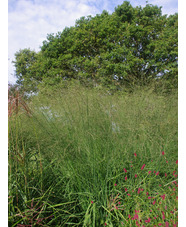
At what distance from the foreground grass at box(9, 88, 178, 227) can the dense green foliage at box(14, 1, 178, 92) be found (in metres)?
4.31

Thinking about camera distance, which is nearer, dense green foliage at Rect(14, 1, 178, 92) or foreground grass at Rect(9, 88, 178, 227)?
foreground grass at Rect(9, 88, 178, 227)

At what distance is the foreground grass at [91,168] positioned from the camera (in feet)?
4.38

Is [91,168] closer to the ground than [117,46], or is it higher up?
closer to the ground

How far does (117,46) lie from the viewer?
682 centimetres

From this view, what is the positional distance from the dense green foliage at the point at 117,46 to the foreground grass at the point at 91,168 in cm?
431

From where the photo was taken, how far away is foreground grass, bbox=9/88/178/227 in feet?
4.38

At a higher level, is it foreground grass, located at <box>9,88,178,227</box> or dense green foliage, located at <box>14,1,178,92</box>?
dense green foliage, located at <box>14,1,178,92</box>

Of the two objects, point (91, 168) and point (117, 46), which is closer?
point (91, 168)

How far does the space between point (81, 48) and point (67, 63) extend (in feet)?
2.75

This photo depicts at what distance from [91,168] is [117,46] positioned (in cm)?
609
